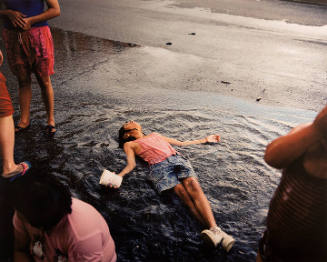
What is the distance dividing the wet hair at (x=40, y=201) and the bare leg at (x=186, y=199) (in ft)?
4.70

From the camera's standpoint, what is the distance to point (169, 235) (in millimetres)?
2518

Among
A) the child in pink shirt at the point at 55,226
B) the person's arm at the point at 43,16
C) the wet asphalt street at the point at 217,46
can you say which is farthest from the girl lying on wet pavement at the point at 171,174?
the wet asphalt street at the point at 217,46

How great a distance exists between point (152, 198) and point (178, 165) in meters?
0.43

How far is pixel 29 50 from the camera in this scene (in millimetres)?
3398

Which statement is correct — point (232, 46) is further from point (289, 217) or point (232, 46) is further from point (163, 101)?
point (289, 217)

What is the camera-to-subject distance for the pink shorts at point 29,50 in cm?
332

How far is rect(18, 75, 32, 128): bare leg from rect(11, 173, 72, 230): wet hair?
246 cm

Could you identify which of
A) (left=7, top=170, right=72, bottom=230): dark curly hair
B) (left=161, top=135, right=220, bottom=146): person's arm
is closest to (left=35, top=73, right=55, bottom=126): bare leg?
(left=161, top=135, right=220, bottom=146): person's arm

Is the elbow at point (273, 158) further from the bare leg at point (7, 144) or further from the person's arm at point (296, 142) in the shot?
the bare leg at point (7, 144)

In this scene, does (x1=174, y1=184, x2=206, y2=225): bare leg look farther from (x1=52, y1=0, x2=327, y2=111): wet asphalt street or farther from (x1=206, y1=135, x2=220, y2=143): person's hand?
(x1=52, y1=0, x2=327, y2=111): wet asphalt street

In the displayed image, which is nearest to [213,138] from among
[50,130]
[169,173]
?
[169,173]

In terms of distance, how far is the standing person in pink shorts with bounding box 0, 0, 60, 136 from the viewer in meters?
3.17

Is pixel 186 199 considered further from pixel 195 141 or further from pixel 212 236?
pixel 195 141

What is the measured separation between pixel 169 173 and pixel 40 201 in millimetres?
1634
